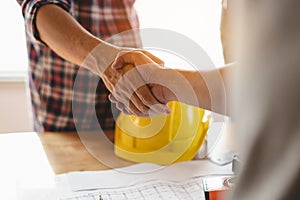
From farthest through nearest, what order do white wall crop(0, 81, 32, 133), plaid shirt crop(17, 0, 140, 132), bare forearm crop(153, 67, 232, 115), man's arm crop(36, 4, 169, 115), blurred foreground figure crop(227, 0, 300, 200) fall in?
white wall crop(0, 81, 32, 133) → plaid shirt crop(17, 0, 140, 132) → man's arm crop(36, 4, 169, 115) → bare forearm crop(153, 67, 232, 115) → blurred foreground figure crop(227, 0, 300, 200)

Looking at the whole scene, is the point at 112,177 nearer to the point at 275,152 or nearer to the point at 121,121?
the point at 121,121

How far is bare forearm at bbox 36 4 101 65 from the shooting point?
3.66ft

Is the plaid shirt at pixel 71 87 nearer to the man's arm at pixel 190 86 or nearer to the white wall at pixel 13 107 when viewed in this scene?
the man's arm at pixel 190 86

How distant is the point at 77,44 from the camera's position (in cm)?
112

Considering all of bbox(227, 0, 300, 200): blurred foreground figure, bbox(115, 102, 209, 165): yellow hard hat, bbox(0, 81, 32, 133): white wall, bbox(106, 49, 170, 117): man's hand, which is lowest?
bbox(0, 81, 32, 133): white wall

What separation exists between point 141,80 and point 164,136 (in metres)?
0.15

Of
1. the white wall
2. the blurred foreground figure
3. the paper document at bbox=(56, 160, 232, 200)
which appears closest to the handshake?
the paper document at bbox=(56, 160, 232, 200)

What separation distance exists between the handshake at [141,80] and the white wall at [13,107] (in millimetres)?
1092

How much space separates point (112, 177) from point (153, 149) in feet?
0.42

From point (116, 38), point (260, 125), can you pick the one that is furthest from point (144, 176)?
point (260, 125)

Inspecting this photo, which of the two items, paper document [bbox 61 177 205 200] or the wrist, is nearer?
paper document [bbox 61 177 205 200]

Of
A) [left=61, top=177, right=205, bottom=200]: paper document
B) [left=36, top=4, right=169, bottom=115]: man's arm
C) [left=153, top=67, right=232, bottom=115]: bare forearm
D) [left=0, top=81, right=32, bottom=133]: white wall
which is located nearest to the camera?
[left=153, top=67, right=232, bottom=115]: bare forearm

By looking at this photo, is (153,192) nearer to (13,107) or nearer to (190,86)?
(190,86)

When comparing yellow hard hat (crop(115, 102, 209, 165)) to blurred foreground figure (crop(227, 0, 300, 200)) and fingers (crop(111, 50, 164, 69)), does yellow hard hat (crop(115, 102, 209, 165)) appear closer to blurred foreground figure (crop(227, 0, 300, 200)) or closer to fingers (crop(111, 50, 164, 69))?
fingers (crop(111, 50, 164, 69))
